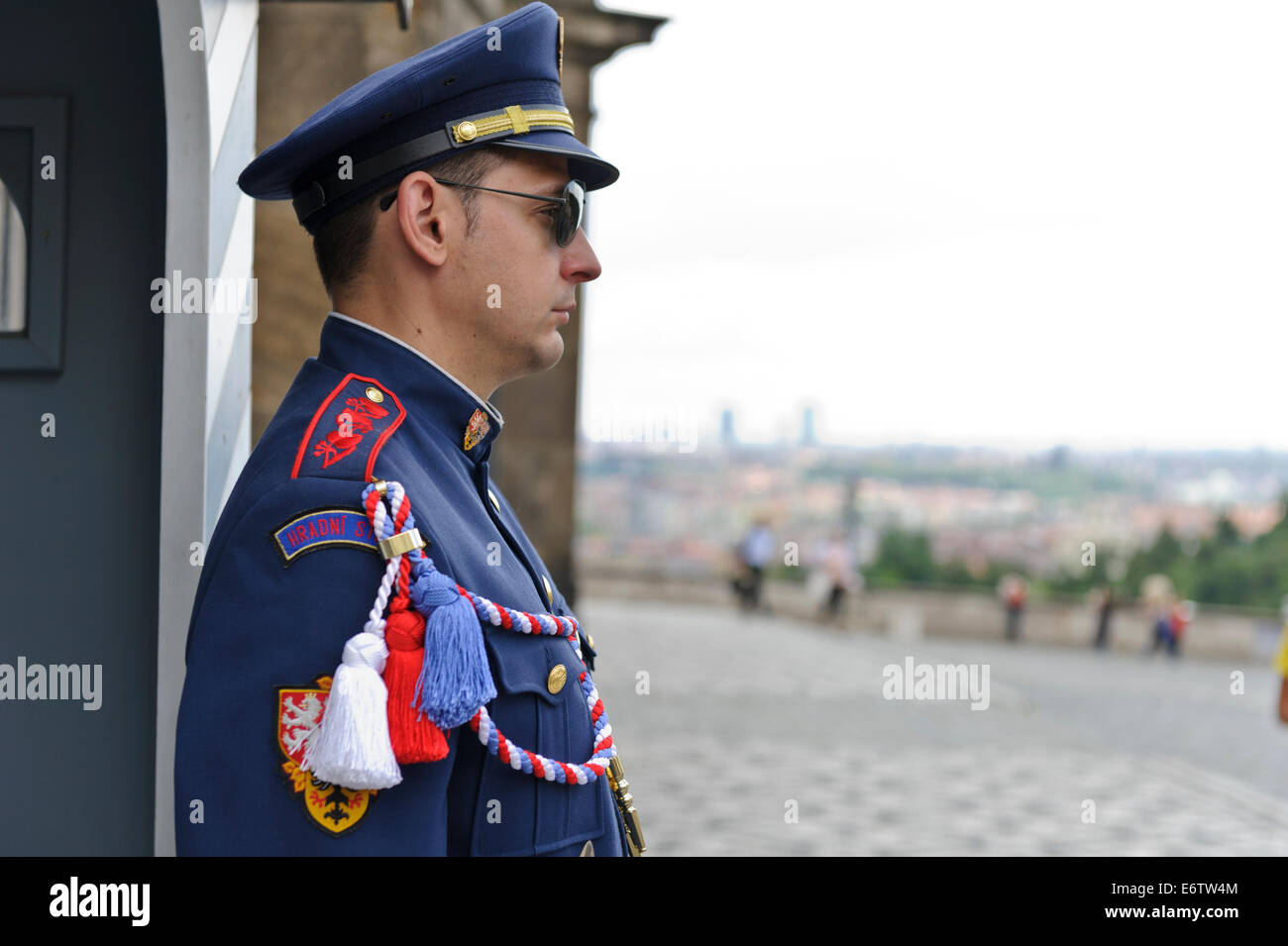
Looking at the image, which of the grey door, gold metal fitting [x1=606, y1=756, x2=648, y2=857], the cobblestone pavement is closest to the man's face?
gold metal fitting [x1=606, y1=756, x2=648, y2=857]

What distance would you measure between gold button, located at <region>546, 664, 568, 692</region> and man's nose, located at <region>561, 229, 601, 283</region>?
51 centimetres

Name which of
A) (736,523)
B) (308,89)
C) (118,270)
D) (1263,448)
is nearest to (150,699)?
(118,270)

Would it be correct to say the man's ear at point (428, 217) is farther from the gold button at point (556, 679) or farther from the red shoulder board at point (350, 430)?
the gold button at point (556, 679)

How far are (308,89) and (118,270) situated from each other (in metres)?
1.56

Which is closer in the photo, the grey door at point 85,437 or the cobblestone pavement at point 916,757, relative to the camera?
the grey door at point 85,437

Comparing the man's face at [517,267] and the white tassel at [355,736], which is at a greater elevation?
the man's face at [517,267]

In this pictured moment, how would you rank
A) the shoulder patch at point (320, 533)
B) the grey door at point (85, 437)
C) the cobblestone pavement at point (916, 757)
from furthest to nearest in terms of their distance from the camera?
1. the cobblestone pavement at point (916, 757)
2. the grey door at point (85, 437)
3. the shoulder patch at point (320, 533)

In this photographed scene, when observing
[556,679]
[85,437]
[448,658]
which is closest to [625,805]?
[556,679]

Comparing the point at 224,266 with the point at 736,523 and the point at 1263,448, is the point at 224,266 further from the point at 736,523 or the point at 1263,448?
the point at 1263,448

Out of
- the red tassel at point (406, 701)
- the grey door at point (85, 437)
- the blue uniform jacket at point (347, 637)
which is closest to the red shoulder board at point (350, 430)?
the blue uniform jacket at point (347, 637)

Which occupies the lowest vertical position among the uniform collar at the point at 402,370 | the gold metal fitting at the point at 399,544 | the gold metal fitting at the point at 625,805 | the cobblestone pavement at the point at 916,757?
the cobblestone pavement at the point at 916,757

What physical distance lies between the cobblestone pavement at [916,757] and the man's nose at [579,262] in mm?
4725

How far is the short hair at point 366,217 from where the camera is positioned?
192 centimetres

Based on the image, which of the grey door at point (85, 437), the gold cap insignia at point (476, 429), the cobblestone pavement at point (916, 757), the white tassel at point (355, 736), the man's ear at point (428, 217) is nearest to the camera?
the white tassel at point (355, 736)
